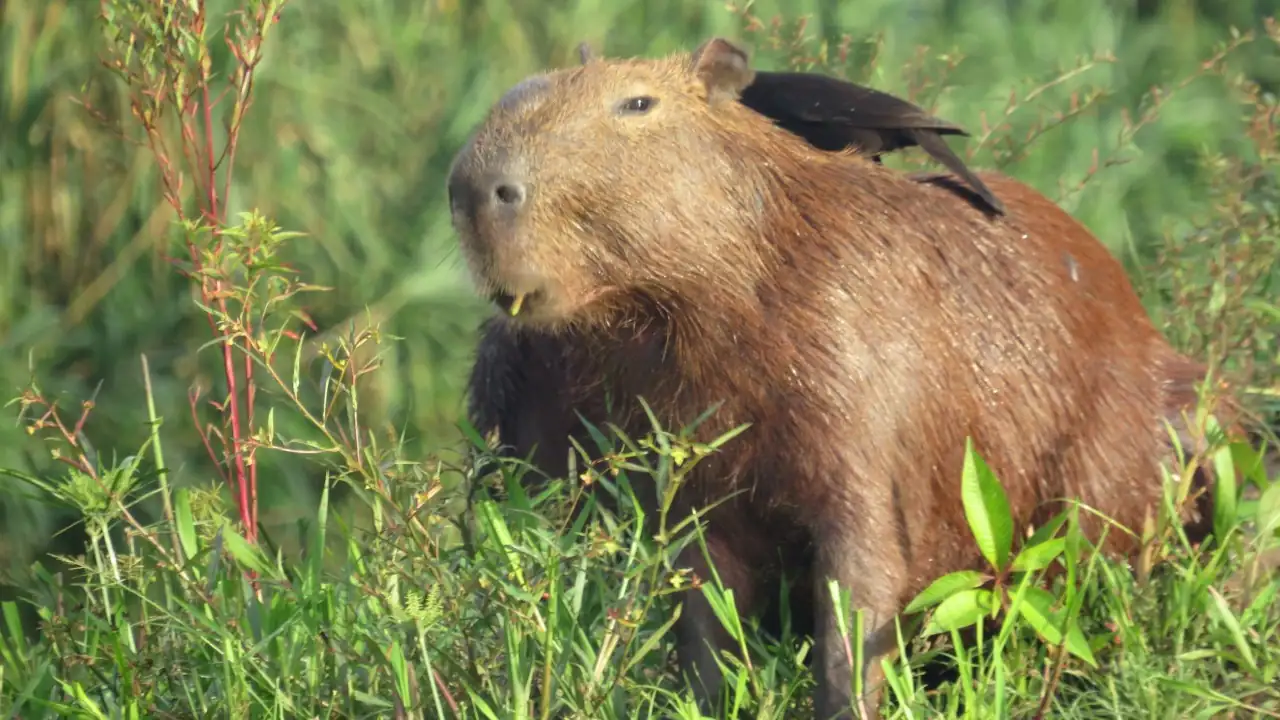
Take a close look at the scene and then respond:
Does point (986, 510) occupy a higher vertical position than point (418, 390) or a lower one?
higher

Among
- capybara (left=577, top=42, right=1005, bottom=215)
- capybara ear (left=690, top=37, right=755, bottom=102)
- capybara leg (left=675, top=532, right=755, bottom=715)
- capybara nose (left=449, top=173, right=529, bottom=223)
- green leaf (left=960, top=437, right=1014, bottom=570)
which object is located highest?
capybara ear (left=690, top=37, right=755, bottom=102)

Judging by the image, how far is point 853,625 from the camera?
95.0 inches

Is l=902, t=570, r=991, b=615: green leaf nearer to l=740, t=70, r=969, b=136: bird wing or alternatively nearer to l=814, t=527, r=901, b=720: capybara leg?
l=814, t=527, r=901, b=720: capybara leg

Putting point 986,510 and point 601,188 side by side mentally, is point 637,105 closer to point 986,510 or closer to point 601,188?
point 601,188

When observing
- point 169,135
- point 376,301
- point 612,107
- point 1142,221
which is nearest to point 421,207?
point 376,301

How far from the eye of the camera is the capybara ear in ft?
8.34

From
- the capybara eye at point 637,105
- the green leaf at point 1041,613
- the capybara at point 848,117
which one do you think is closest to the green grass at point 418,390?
the green leaf at point 1041,613

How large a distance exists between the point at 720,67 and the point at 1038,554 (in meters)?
0.82

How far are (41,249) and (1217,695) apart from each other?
11.1 feet

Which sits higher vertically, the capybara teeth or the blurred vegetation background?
the capybara teeth

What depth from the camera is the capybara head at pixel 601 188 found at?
2305 mm

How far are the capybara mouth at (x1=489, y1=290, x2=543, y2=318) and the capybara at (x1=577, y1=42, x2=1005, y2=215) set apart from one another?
0.45 meters

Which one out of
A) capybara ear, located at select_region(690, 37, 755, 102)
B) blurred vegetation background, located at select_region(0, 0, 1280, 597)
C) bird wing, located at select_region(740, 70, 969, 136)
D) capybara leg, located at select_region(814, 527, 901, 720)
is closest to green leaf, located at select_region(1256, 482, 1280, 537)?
capybara leg, located at select_region(814, 527, 901, 720)

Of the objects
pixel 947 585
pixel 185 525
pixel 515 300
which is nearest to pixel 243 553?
pixel 185 525
